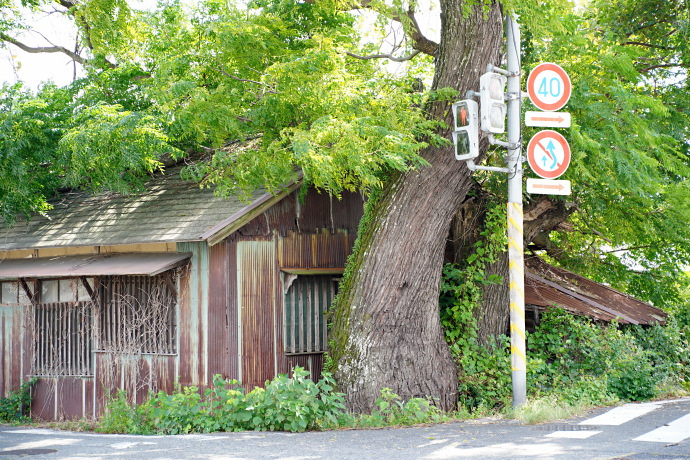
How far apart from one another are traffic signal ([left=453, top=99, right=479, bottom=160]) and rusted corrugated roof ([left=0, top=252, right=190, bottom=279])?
4883 millimetres

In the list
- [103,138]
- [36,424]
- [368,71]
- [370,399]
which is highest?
[368,71]

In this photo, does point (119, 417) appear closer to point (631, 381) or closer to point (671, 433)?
point (671, 433)

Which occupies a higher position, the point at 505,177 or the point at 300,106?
the point at 300,106

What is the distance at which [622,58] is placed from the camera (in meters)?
10.7

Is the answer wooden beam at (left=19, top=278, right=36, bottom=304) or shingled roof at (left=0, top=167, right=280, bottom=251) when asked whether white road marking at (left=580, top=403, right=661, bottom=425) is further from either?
wooden beam at (left=19, top=278, right=36, bottom=304)

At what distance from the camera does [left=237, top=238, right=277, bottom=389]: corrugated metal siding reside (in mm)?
11219

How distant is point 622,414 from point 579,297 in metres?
4.58

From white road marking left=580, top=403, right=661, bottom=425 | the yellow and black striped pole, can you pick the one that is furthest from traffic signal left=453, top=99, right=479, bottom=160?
white road marking left=580, top=403, right=661, bottom=425

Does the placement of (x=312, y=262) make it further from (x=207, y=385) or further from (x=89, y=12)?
(x=89, y=12)

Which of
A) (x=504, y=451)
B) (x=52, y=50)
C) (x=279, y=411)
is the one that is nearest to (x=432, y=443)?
(x=504, y=451)

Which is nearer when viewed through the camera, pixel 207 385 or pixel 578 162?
pixel 578 162

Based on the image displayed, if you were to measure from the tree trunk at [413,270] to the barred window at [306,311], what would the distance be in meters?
1.51

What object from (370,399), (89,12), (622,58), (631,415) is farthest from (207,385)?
(622,58)

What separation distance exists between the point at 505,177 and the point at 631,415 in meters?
4.23
